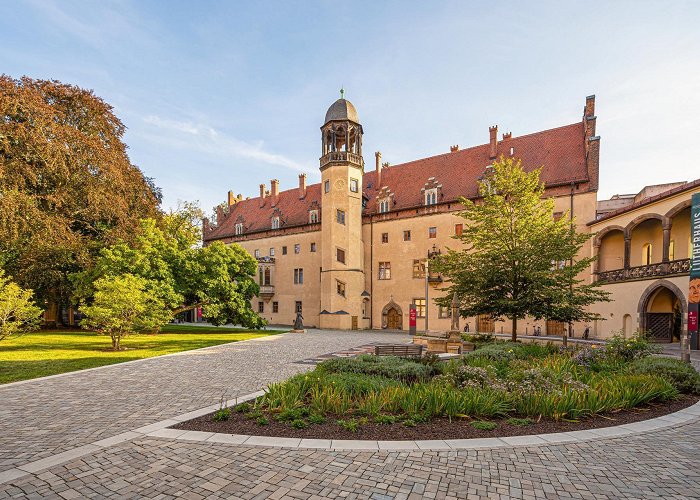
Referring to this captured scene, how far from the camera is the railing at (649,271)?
20.8 m

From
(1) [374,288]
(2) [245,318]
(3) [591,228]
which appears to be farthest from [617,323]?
(2) [245,318]

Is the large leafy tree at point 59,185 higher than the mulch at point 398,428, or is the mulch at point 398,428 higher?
the large leafy tree at point 59,185

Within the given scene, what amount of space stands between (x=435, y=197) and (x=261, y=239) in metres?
22.9

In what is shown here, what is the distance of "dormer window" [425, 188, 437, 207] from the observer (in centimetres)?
3527

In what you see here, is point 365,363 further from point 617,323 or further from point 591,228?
point 591,228

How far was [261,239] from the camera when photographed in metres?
46.2

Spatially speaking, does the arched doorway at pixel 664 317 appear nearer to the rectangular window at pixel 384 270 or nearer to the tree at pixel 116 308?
the rectangular window at pixel 384 270

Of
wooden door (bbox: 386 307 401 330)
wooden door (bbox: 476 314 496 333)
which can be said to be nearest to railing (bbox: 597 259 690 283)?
wooden door (bbox: 476 314 496 333)

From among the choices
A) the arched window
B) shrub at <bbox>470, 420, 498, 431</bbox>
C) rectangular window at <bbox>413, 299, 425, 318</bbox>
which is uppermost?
the arched window

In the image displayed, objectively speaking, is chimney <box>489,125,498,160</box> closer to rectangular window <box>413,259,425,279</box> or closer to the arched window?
rectangular window <box>413,259,425,279</box>

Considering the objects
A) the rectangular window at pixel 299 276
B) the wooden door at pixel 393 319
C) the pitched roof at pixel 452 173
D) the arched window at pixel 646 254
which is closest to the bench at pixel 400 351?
the arched window at pixel 646 254

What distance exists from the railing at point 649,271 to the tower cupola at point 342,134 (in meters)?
23.6

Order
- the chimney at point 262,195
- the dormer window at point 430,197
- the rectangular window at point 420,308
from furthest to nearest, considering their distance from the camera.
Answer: the chimney at point 262,195
the dormer window at point 430,197
the rectangular window at point 420,308

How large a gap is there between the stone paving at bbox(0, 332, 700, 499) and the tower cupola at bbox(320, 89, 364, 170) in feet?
105
